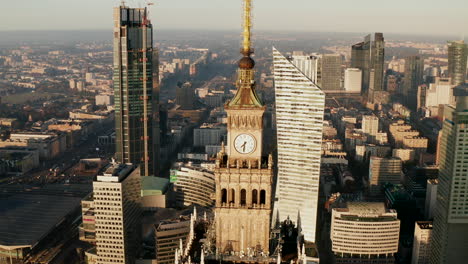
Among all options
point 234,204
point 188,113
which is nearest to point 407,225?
point 234,204

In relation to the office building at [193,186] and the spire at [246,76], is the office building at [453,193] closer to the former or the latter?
the office building at [193,186]

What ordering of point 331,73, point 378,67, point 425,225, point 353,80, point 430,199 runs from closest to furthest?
point 425,225, point 430,199, point 331,73, point 378,67, point 353,80

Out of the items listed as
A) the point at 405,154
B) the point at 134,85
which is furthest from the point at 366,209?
the point at 405,154

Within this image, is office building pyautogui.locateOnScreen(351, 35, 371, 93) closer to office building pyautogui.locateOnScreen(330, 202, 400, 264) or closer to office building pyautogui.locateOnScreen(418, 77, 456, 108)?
office building pyautogui.locateOnScreen(418, 77, 456, 108)

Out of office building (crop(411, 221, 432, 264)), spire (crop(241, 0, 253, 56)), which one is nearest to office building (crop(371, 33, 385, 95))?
office building (crop(411, 221, 432, 264))

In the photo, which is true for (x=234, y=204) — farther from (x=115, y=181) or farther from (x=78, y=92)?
(x=78, y=92)

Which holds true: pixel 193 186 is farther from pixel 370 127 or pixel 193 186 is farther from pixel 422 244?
pixel 370 127
